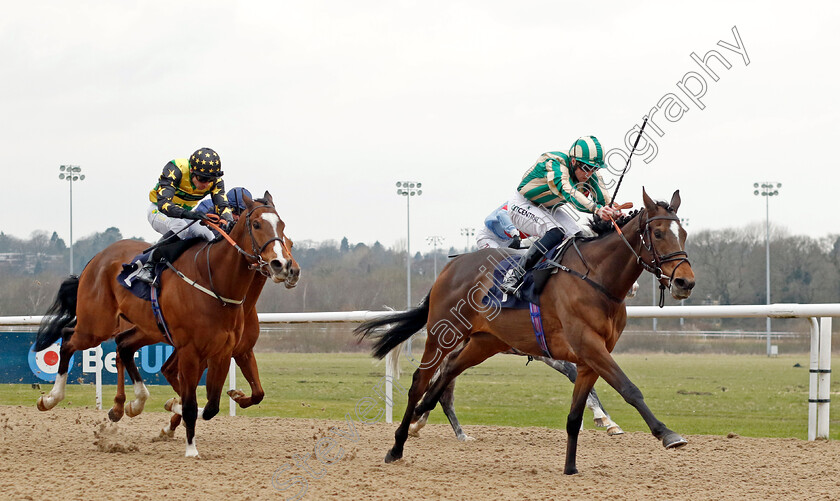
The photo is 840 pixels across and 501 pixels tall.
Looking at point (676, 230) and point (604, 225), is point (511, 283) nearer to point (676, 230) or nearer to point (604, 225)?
point (604, 225)

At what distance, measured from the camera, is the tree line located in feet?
137

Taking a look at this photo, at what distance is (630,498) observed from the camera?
14.9ft

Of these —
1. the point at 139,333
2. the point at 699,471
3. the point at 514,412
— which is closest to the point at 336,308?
the point at 514,412

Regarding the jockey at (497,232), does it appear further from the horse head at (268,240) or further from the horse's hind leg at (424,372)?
the horse head at (268,240)

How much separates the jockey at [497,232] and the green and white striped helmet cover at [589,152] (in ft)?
6.24

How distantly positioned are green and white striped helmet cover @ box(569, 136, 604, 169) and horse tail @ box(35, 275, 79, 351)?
4.85 m

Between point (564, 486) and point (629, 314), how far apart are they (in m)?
2.71

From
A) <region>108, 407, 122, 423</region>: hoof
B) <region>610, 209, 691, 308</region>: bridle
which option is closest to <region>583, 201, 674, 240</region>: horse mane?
<region>610, 209, 691, 308</region>: bridle

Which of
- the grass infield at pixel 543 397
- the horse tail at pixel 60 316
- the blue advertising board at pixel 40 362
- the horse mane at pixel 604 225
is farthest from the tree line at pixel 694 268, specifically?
the horse mane at pixel 604 225

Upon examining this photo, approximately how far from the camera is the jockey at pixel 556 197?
6.11 meters

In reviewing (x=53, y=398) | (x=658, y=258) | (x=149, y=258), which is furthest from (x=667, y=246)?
(x=53, y=398)

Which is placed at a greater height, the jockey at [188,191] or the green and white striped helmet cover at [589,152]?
the green and white striped helmet cover at [589,152]

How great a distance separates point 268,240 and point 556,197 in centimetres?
222

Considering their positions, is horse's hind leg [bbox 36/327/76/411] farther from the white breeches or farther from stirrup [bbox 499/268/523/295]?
stirrup [bbox 499/268/523/295]
